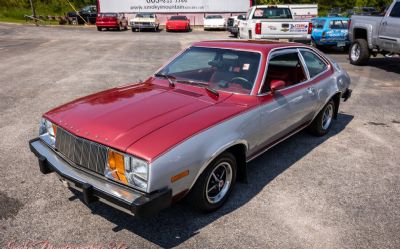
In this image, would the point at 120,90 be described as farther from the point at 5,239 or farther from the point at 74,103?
the point at 5,239

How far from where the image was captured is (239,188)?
4.13 meters

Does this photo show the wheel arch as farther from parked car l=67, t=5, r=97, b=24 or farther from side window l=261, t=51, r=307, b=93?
parked car l=67, t=5, r=97, b=24

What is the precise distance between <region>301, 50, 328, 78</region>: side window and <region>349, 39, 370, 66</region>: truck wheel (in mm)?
7470

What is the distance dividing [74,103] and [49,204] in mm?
1118

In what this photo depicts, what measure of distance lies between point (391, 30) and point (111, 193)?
1067cm

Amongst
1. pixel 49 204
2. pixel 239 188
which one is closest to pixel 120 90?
pixel 49 204

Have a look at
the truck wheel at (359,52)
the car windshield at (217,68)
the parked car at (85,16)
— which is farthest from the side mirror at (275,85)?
the parked car at (85,16)

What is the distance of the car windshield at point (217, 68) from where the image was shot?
4.12 metres

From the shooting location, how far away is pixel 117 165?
9.77ft

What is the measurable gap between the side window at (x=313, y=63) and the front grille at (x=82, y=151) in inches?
131

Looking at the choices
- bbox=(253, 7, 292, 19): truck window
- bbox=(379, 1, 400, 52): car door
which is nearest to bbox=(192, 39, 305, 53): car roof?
bbox=(379, 1, 400, 52): car door

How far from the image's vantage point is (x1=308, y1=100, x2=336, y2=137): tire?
217 inches

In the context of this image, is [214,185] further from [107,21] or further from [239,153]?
[107,21]

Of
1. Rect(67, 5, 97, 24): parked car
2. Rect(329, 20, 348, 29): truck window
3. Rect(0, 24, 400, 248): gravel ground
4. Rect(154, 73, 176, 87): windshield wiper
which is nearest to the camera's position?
Rect(0, 24, 400, 248): gravel ground
